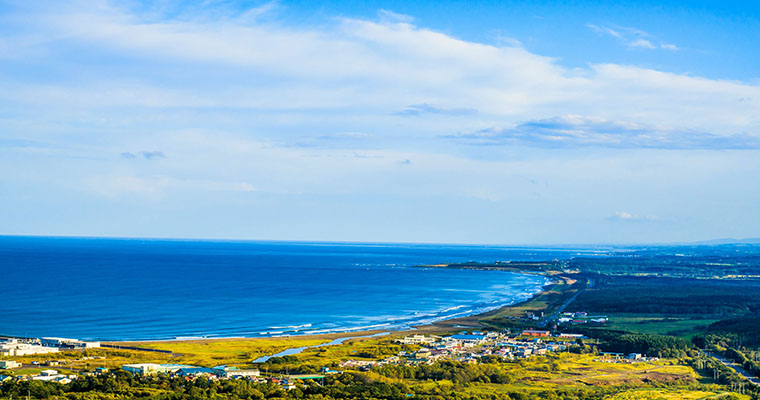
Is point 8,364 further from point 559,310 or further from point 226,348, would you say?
point 559,310

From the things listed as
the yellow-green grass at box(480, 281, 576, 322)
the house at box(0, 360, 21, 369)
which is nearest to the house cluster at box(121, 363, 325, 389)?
the house at box(0, 360, 21, 369)

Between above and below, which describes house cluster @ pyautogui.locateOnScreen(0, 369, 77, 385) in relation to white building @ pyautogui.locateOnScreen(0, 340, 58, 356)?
above

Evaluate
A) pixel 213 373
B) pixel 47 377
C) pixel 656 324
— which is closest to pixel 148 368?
pixel 213 373

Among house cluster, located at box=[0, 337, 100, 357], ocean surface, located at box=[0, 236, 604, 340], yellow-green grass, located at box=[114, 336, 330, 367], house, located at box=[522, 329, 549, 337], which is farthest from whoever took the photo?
ocean surface, located at box=[0, 236, 604, 340]

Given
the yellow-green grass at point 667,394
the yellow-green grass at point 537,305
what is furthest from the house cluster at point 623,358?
the yellow-green grass at point 537,305

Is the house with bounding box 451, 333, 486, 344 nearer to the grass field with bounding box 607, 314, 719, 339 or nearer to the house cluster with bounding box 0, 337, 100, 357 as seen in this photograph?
the grass field with bounding box 607, 314, 719, 339

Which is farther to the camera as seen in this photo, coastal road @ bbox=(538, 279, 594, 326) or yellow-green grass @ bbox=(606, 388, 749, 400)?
coastal road @ bbox=(538, 279, 594, 326)

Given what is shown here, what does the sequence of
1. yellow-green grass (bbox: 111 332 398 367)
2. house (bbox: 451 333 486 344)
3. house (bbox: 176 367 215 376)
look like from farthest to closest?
house (bbox: 451 333 486 344) → yellow-green grass (bbox: 111 332 398 367) → house (bbox: 176 367 215 376)

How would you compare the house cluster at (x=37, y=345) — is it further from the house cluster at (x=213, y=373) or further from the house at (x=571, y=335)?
the house at (x=571, y=335)

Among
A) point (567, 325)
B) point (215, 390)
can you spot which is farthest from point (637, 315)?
point (215, 390)
